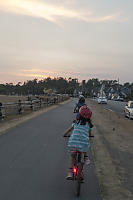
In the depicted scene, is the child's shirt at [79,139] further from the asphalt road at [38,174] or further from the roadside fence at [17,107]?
the roadside fence at [17,107]

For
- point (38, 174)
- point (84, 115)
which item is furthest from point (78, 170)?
point (38, 174)

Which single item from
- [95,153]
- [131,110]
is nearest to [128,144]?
[95,153]

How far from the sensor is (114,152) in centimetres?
774

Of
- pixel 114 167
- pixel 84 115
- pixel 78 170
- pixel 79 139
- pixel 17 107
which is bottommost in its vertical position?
pixel 114 167

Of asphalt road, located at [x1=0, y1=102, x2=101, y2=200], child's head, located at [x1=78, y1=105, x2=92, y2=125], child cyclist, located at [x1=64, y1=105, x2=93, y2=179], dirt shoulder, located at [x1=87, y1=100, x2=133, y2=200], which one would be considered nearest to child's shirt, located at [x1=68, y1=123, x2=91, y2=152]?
child cyclist, located at [x1=64, y1=105, x2=93, y2=179]

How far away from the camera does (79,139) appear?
448 centimetres

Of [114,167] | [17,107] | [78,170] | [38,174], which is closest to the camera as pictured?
[78,170]

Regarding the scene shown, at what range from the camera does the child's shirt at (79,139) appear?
4.44m

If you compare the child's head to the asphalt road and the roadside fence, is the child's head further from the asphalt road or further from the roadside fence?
the roadside fence

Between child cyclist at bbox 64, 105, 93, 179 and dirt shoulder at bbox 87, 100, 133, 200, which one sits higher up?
→ child cyclist at bbox 64, 105, 93, 179

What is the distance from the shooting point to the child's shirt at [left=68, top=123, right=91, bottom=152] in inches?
175

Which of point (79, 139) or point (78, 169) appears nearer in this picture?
point (78, 169)

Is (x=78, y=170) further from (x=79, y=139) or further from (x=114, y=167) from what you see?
(x=114, y=167)

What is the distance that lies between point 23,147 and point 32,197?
3926 millimetres
